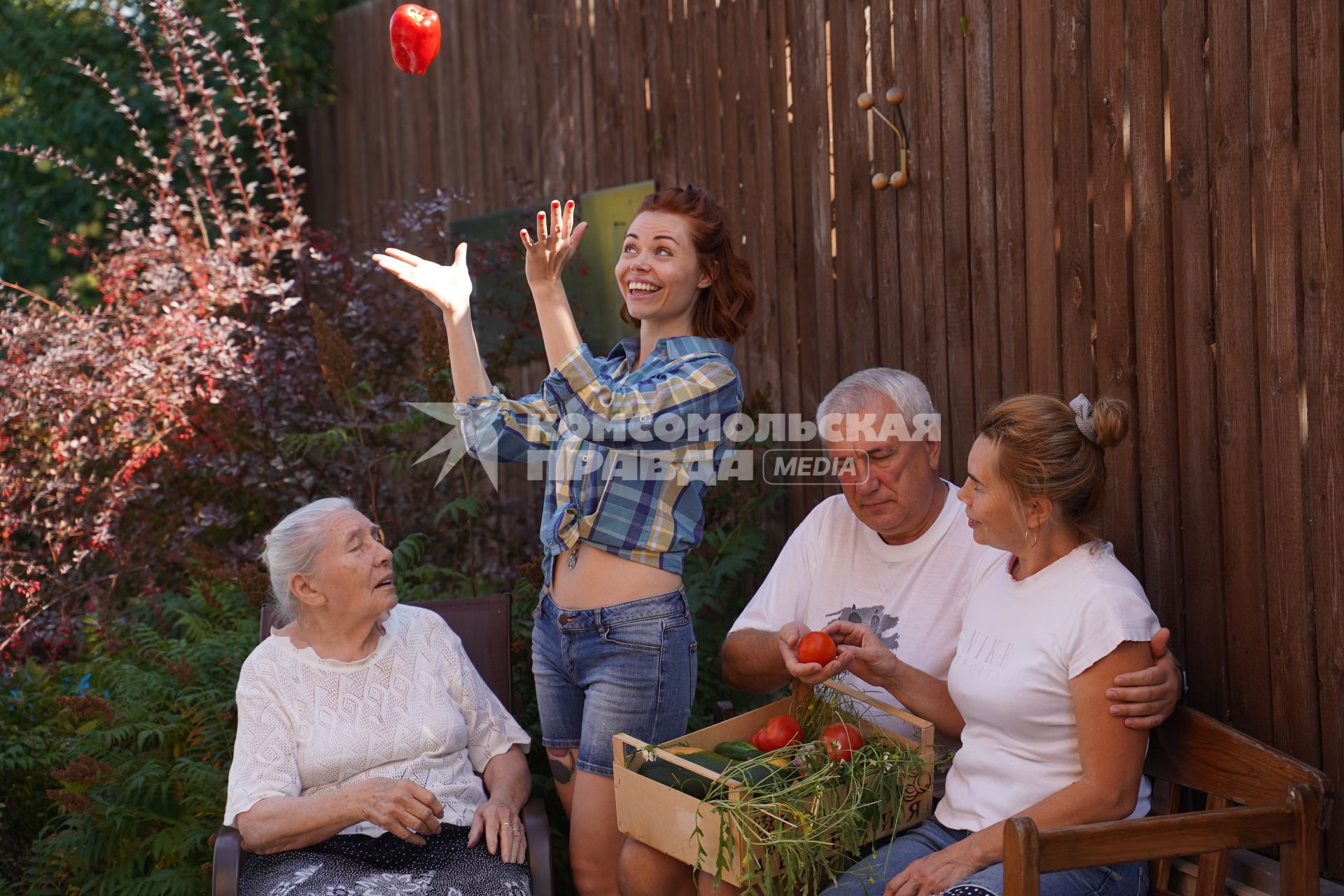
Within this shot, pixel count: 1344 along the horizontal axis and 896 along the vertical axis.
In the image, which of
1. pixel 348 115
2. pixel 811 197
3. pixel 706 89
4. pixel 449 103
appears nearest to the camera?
pixel 811 197

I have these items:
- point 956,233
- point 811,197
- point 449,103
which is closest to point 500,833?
point 956,233

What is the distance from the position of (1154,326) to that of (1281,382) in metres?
0.34

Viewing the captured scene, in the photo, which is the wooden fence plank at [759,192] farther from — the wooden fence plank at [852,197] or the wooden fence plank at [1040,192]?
the wooden fence plank at [1040,192]

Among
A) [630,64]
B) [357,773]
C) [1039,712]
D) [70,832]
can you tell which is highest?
[630,64]

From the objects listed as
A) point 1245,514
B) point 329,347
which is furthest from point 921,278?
point 329,347

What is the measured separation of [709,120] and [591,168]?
89cm

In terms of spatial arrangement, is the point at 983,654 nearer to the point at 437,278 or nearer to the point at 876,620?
the point at 876,620

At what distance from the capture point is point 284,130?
7.45 meters

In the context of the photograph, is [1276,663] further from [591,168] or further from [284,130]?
[284,130]

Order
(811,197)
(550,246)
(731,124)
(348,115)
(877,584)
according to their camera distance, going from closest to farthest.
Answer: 1. (550,246)
2. (877,584)
3. (811,197)
4. (731,124)
5. (348,115)

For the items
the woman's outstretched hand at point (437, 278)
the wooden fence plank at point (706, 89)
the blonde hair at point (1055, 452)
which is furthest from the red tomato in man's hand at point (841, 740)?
the wooden fence plank at point (706, 89)

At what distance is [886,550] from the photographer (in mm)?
2842

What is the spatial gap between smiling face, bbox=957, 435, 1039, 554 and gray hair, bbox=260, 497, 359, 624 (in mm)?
1432

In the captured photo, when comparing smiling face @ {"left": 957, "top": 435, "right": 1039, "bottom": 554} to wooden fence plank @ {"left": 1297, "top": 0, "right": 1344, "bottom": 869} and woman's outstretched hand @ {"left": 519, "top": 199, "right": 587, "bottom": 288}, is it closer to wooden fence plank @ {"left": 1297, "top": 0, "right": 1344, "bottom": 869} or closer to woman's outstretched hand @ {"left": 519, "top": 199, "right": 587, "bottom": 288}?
wooden fence plank @ {"left": 1297, "top": 0, "right": 1344, "bottom": 869}
